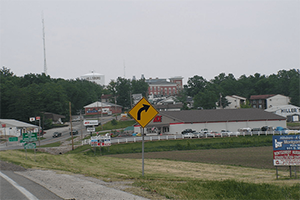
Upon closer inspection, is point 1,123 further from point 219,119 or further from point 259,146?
point 259,146

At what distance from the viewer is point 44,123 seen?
325 feet

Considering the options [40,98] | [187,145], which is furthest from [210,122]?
[40,98]

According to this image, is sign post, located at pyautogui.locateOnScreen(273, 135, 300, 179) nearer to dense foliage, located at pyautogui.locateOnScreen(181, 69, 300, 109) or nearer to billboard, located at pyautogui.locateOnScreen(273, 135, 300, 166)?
billboard, located at pyautogui.locateOnScreen(273, 135, 300, 166)

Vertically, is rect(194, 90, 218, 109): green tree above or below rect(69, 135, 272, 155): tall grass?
above

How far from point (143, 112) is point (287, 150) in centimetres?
909

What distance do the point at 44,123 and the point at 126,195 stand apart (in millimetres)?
94370

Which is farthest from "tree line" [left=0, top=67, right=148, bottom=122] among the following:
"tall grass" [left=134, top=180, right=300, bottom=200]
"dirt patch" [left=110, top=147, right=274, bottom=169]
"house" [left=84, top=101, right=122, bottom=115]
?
"tall grass" [left=134, top=180, right=300, bottom=200]

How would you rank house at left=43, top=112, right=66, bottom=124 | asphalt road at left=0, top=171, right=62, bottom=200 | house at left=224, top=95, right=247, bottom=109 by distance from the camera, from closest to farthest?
asphalt road at left=0, top=171, right=62, bottom=200
house at left=43, top=112, right=66, bottom=124
house at left=224, top=95, right=247, bottom=109

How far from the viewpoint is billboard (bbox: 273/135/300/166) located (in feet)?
60.5

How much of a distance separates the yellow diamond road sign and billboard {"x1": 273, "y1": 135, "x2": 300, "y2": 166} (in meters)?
8.22

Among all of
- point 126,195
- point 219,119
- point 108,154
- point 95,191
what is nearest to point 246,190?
point 126,195

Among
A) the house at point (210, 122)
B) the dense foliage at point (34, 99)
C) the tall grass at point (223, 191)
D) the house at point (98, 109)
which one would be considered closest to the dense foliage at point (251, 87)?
the house at point (98, 109)

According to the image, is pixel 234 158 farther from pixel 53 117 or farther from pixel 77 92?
pixel 77 92

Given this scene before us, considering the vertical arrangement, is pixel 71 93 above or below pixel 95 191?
above
